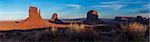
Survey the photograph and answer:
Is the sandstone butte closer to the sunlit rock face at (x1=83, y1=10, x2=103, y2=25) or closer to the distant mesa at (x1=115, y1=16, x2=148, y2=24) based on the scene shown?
the sunlit rock face at (x1=83, y1=10, x2=103, y2=25)

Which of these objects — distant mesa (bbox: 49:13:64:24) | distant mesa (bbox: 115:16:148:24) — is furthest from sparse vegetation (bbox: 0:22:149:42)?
distant mesa (bbox: 49:13:64:24)

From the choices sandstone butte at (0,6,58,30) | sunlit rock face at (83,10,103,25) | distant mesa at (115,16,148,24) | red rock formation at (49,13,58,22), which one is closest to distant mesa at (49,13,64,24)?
red rock formation at (49,13,58,22)

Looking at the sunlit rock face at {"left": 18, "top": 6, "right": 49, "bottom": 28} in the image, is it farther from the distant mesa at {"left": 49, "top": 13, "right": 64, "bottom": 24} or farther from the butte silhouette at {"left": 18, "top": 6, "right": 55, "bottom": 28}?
the distant mesa at {"left": 49, "top": 13, "right": 64, "bottom": 24}

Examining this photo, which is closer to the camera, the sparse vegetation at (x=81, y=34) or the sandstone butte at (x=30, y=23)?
the sparse vegetation at (x=81, y=34)

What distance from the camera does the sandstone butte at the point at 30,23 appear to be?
47.5 feet

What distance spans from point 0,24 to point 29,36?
0.92m

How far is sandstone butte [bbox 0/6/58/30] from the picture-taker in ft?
47.5

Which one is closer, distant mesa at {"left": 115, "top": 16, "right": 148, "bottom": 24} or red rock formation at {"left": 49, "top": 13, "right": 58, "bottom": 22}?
red rock formation at {"left": 49, "top": 13, "right": 58, "bottom": 22}

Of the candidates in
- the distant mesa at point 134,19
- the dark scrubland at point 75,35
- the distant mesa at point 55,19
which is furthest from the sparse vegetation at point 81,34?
the distant mesa at point 55,19

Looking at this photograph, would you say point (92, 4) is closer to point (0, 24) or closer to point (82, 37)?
point (82, 37)

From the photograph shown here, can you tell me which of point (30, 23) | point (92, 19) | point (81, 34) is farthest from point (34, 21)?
point (92, 19)

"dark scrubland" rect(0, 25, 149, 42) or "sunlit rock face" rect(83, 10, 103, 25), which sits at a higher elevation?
"sunlit rock face" rect(83, 10, 103, 25)

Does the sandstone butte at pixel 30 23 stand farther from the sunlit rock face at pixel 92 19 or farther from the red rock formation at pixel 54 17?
the sunlit rock face at pixel 92 19

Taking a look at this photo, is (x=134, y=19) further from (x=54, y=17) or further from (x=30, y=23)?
(x=30, y=23)
